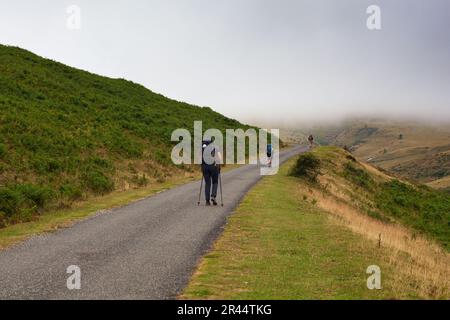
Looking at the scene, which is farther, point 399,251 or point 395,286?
point 399,251

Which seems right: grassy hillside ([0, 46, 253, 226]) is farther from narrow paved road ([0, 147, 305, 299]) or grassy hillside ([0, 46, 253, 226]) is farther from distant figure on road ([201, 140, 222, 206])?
distant figure on road ([201, 140, 222, 206])

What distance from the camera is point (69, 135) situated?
3653 centimetres

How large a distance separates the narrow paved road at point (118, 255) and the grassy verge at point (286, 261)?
2.00 feet

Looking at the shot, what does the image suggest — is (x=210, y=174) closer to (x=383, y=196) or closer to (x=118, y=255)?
(x=118, y=255)

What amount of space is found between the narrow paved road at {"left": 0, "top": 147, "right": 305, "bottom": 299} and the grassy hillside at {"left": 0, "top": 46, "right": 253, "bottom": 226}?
487cm

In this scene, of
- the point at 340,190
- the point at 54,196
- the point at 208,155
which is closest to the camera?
the point at 208,155

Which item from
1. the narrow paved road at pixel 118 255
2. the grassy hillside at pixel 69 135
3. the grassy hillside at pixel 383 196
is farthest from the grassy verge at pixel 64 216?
the grassy hillside at pixel 383 196

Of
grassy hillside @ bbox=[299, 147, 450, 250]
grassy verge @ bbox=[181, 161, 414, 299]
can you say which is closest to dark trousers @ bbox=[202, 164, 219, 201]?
grassy verge @ bbox=[181, 161, 414, 299]

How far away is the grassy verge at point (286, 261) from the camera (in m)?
9.29

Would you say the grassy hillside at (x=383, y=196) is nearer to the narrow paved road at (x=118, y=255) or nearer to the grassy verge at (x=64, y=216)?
the grassy verge at (x=64, y=216)
